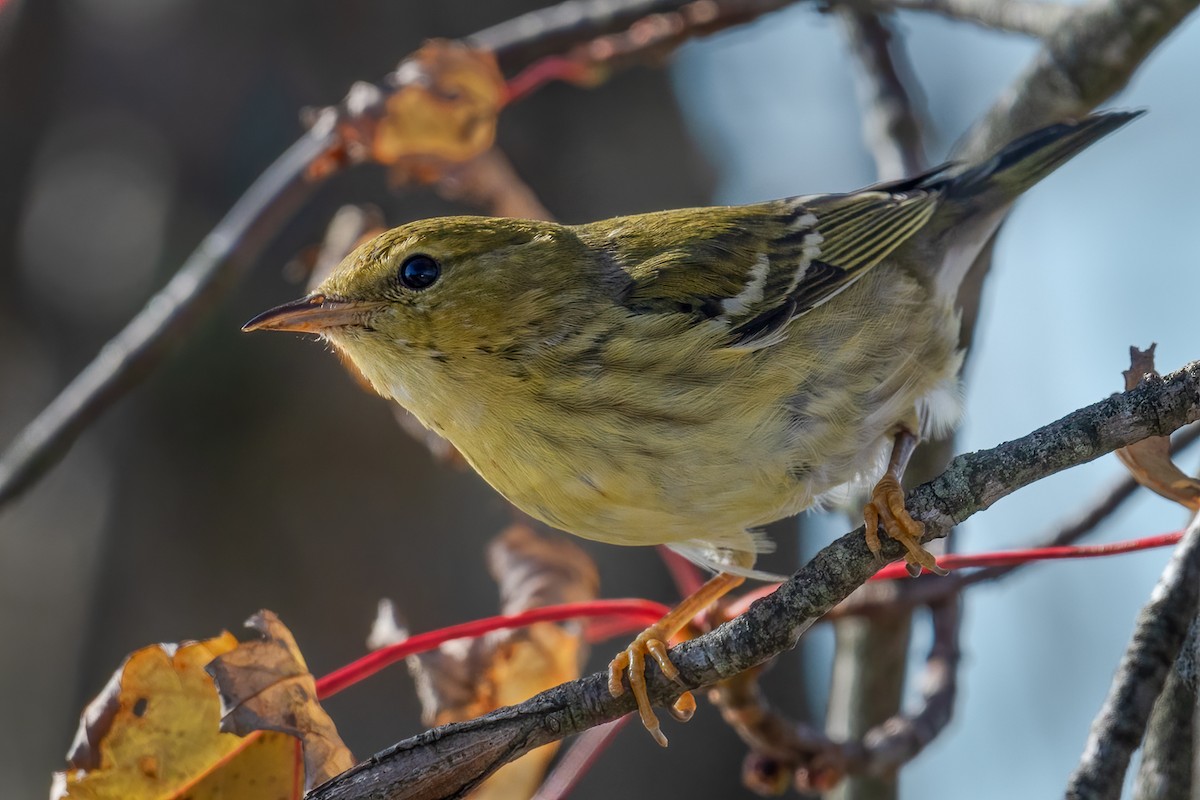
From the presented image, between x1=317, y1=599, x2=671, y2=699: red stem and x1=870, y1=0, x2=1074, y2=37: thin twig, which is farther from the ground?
x1=870, y1=0, x2=1074, y2=37: thin twig

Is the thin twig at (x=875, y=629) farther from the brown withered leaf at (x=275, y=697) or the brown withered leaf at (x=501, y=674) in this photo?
the brown withered leaf at (x=275, y=697)

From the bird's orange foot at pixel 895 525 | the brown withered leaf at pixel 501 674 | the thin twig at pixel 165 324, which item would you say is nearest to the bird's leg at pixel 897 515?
the bird's orange foot at pixel 895 525

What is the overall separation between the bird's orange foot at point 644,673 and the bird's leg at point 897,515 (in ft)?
1.18

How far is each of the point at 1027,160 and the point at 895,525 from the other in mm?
1408

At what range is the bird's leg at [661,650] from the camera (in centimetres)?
175

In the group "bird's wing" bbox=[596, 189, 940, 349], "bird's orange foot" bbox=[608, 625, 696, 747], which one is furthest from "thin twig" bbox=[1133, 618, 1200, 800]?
"bird's wing" bbox=[596, 189, 940, 349]

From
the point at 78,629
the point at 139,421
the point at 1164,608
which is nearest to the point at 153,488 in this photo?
the point at 139,421

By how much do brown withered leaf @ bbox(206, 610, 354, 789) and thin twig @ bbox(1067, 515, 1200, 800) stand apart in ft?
3.33

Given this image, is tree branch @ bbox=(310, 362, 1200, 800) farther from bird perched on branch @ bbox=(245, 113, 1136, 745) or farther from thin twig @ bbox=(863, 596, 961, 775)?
thin twig @ bbox=(863, 596, 961, 775)

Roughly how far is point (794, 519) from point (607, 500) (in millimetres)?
2491

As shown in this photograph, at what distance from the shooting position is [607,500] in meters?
2.13

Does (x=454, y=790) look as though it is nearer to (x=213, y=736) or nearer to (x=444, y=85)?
(x=213, y=736)

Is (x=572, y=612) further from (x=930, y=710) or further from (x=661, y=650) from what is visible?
(x=930, y=710)

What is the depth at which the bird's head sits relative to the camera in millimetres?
2357
